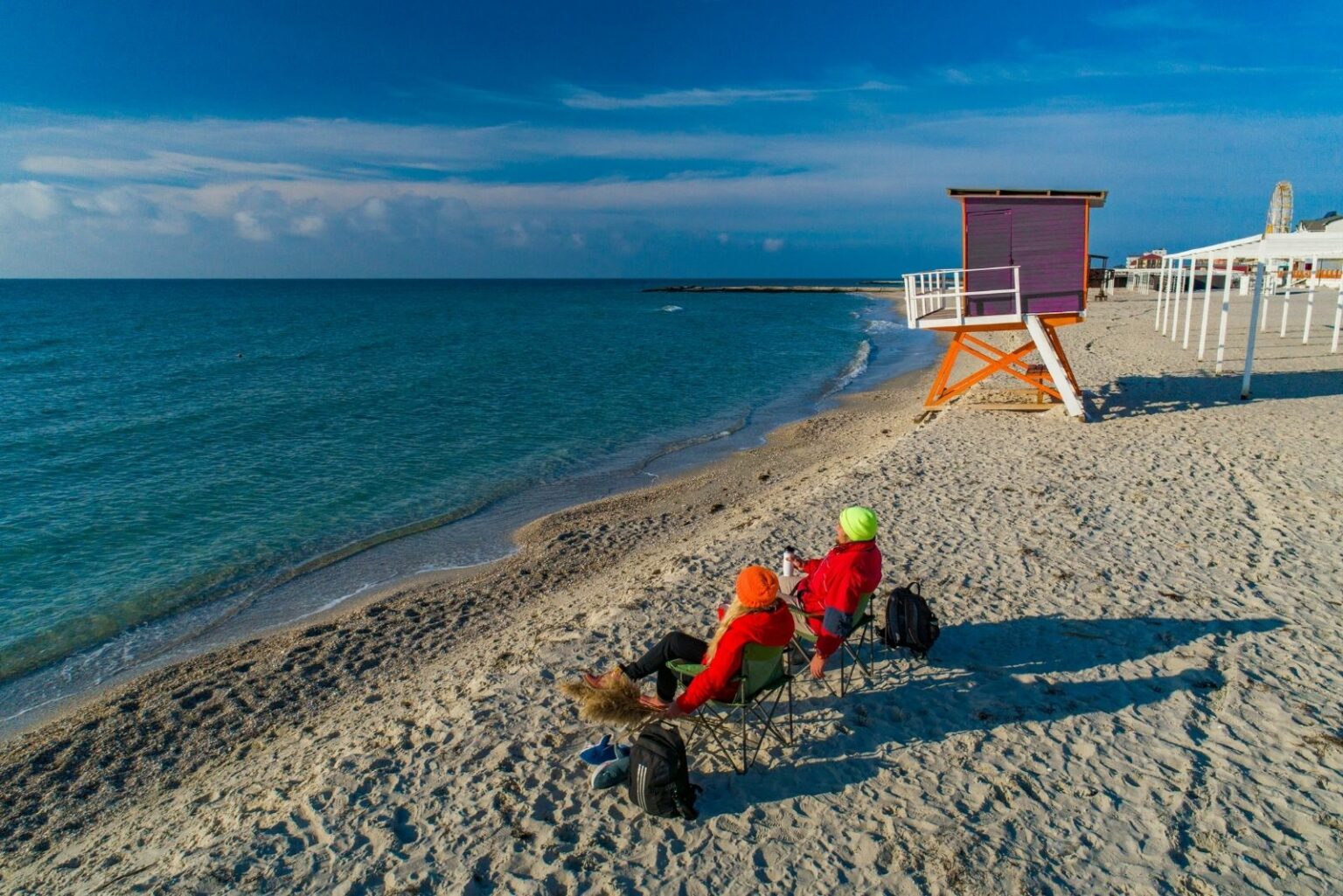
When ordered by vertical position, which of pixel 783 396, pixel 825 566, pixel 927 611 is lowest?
pixel 783 396

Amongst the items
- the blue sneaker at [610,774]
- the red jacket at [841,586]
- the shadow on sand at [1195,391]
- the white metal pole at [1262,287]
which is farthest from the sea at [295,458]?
the white metal pole at [1262,287]

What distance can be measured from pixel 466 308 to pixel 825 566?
88907 mm

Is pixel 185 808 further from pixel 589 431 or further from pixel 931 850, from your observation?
pixel 589 431

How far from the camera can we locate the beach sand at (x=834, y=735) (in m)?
4.10

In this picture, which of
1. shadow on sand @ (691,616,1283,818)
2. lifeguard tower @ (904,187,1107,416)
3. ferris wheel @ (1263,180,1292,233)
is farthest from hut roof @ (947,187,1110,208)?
ferris wheel @ (1263,180,1292,233)

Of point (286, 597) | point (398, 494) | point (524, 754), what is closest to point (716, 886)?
point (524, 754)

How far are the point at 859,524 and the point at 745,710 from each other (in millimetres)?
1552

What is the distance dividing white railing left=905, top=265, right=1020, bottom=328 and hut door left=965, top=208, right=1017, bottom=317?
4 cm

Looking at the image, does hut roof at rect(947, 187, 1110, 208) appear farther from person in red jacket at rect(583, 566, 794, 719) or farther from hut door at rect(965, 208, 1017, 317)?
person in red jacket at rect(583, 566, 794, 719)

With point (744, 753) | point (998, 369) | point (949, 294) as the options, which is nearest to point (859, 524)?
point (744, 753)

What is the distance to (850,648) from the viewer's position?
5859 mm

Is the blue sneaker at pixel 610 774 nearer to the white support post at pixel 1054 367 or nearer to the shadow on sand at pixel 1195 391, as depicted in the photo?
the white support post at pixel 1054 367

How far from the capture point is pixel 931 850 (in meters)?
4.10

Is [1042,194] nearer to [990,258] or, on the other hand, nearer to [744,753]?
[990,258]
